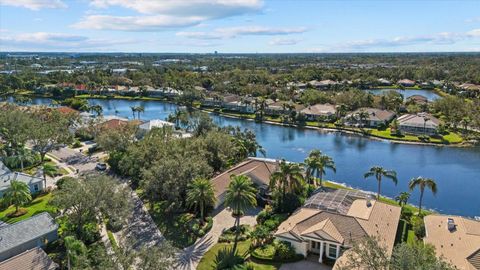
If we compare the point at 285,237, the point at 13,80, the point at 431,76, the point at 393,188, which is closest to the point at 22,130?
the point at 285,237

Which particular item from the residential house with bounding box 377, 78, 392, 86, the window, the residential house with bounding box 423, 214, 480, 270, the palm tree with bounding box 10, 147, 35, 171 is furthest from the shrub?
the residential house with bounding box 377, 78, 392, 86

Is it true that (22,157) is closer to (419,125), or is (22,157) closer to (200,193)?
(200,193)

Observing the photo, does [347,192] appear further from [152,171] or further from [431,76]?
[431,76]

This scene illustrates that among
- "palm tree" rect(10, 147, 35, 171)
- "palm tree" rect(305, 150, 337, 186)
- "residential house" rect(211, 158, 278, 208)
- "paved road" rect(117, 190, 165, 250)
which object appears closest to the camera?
"paved road" rect(117, 190, 165, 250)

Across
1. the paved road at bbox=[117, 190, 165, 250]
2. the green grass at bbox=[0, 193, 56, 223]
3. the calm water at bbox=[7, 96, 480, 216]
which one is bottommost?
the calm water at bbox=[7, 96, 480, 216]

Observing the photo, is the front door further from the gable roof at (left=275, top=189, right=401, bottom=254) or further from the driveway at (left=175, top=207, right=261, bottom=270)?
the driveway at (left=175, top=207, right=261, bottom=270)

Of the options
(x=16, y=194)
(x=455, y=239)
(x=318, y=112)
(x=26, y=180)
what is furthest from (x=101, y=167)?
(x=318, y=112)

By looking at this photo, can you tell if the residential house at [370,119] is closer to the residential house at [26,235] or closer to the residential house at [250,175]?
the residential house at [250,175]
